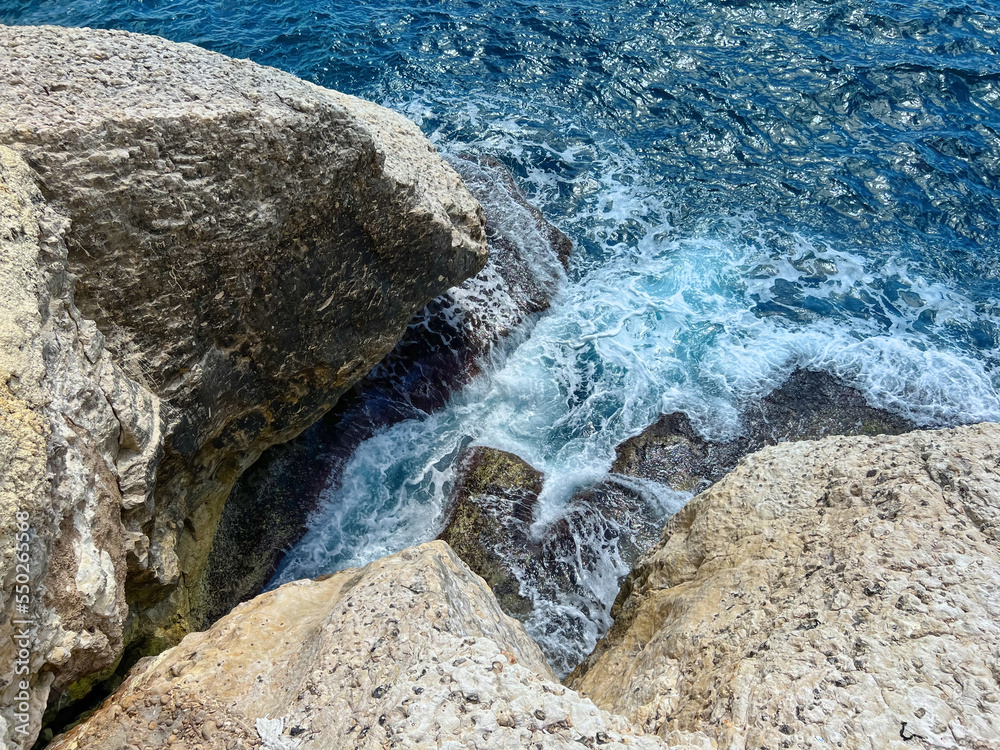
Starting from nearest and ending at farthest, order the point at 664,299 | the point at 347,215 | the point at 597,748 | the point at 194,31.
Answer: the point at 597,748 < the point at 347,215 < the point at 664,299 < the point at 194,31

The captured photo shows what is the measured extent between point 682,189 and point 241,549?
9.78 m

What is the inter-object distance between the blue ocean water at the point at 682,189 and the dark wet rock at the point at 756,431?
228 millimetres

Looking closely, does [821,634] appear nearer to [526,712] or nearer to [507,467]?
[526,712]

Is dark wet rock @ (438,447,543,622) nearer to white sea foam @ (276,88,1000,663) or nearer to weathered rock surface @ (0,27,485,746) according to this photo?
white sea foam @ (276,88,1000,663)

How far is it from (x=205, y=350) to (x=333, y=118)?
2.29m

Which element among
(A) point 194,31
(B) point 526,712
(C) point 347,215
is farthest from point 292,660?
(A) point 194,31

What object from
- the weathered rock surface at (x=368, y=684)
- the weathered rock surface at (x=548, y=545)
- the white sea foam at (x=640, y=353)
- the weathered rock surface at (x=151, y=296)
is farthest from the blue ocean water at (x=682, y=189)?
the weathered rock surface at (x=368, y=684)

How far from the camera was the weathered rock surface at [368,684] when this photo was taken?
130 inches

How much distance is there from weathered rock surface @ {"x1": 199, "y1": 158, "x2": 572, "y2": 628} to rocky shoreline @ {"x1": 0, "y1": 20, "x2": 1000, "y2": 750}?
0.69ft

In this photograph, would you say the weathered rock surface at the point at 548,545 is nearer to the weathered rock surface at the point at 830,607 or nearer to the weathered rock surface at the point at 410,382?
the weathered rock surface at the point at 410,382

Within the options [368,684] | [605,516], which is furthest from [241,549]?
[368,684]

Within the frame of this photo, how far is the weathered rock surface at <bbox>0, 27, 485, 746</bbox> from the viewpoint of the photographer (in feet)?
12.5

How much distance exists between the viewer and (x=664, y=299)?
11.3 metres

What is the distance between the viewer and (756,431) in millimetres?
9289
